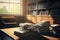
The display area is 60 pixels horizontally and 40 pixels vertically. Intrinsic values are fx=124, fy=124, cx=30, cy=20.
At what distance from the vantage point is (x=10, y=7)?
19.0ft

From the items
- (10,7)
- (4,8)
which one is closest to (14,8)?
(10,7)

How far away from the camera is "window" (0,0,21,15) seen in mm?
5688

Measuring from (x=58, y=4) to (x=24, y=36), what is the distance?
6.48 ft

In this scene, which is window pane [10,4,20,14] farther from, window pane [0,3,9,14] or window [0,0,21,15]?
window pane [0,3,9,14]

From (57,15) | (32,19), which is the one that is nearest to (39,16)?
(32,19)

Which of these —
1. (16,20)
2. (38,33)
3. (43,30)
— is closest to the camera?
(38,33)

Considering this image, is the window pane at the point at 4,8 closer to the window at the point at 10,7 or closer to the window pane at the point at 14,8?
the window at the point at 10,7

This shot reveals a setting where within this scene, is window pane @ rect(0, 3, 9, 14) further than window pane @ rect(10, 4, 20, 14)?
No

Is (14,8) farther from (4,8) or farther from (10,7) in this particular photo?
(4,8)

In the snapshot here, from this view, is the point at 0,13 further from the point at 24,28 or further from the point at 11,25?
the point at 24,28

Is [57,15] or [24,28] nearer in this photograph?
[24,28]

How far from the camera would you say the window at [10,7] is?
569 centimetres

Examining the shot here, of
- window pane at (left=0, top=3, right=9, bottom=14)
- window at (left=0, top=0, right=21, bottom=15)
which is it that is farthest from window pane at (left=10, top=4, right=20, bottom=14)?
window pane at (left=0, top=3, right=9, bottom=14)

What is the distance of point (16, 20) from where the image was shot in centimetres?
545
